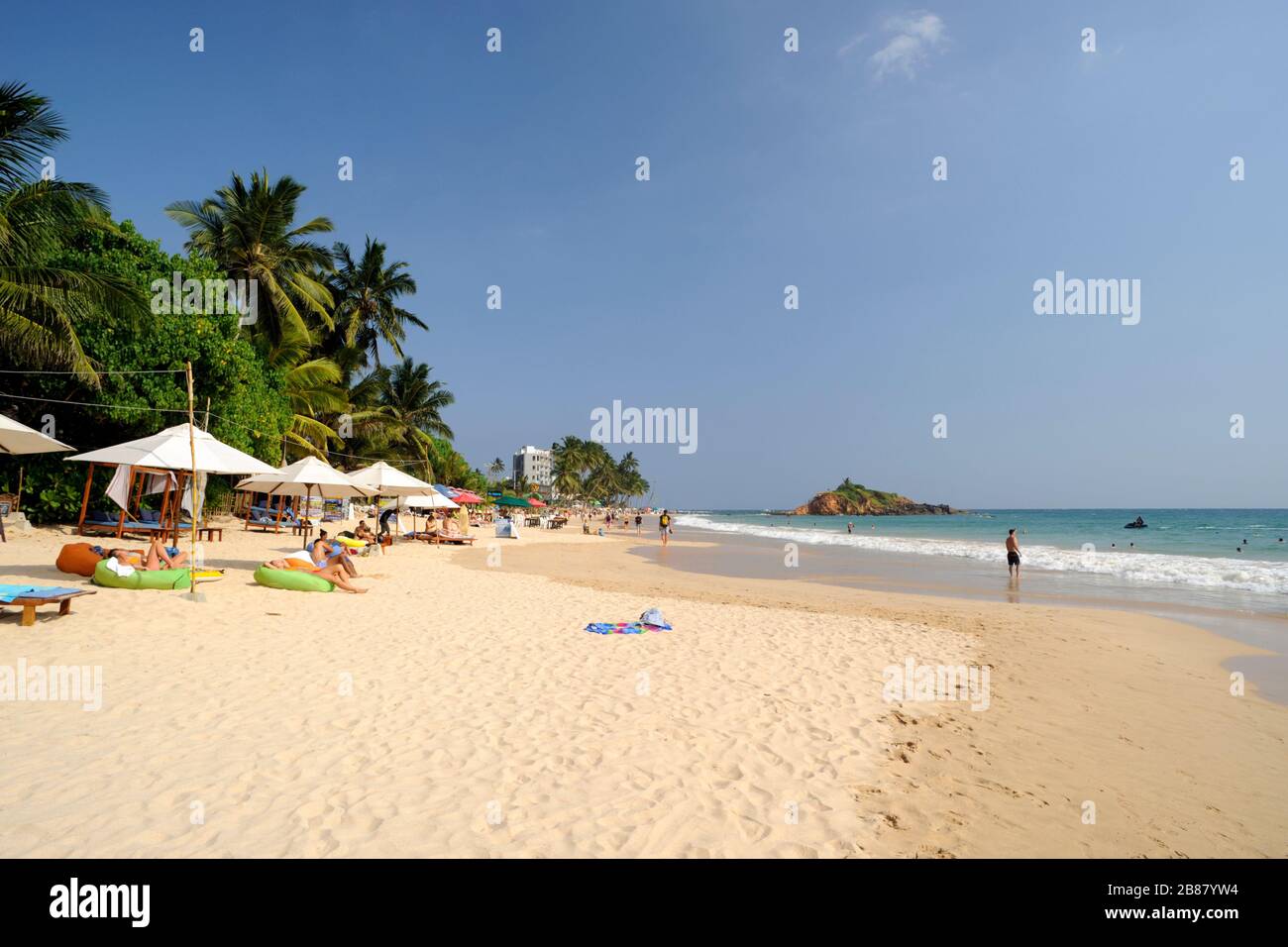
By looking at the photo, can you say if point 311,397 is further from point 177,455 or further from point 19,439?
point 177,455

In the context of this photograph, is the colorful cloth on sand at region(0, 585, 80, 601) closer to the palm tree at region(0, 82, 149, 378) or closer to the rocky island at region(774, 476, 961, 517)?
the palm tree at region(0, 82, 149, 378)

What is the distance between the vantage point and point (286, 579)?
1065 cm

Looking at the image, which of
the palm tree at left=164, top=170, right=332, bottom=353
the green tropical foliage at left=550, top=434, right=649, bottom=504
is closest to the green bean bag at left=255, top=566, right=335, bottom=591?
the palm tree at left=164, top=170, right=332, bottom=353

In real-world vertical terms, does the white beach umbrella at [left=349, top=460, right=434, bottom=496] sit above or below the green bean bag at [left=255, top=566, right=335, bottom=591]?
above

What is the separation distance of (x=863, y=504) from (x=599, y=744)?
153876 millimetres

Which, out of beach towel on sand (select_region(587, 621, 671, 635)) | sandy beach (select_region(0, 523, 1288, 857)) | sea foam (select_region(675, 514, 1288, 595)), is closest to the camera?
sandy beach (select_region(0, 523, 1288, 857))

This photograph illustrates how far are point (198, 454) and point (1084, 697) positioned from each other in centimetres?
1321

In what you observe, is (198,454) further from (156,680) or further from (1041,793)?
(1041,793)

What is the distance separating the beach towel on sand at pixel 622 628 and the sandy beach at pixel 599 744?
0.22 m

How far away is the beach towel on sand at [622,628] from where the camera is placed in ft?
28.6

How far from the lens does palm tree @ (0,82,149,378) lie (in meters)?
12.2

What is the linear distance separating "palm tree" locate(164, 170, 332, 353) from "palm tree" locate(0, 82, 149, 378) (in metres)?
8.95
